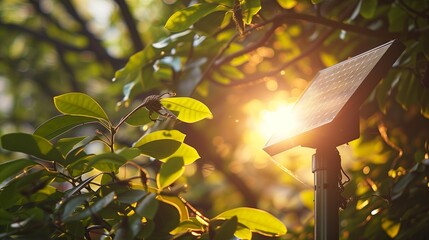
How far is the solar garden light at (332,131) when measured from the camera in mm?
1553

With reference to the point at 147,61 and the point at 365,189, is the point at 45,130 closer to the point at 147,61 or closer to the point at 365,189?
the point at 147,61

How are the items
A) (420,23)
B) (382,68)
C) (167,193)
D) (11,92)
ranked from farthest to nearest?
(11,92) → (420,23) → (382,68) → (167,193)

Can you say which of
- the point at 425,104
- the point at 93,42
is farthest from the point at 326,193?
the point at 93,42

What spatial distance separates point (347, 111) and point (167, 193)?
45 cm

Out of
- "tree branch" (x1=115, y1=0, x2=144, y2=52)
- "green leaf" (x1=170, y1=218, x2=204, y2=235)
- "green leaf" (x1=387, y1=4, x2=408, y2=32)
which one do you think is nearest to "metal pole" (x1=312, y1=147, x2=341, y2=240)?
"green leaf" (x1=170, y1=218, x2=204, y2=235)

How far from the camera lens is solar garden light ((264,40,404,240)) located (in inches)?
61.1

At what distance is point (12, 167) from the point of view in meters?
1.42

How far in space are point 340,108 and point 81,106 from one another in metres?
0.53

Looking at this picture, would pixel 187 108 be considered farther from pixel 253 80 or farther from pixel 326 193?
pixel 253 80

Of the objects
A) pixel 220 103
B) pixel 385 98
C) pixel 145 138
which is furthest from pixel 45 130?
pixel 220 103

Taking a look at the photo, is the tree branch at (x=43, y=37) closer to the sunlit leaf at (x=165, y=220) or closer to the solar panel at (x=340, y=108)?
the solar panel at (x=340, y=108)

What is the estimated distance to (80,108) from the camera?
149 cm

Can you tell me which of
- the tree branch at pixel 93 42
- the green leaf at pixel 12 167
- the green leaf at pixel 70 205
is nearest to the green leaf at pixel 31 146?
the green leaf at pixel 12 167

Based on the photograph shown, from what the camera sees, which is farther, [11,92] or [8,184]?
[11,92]
